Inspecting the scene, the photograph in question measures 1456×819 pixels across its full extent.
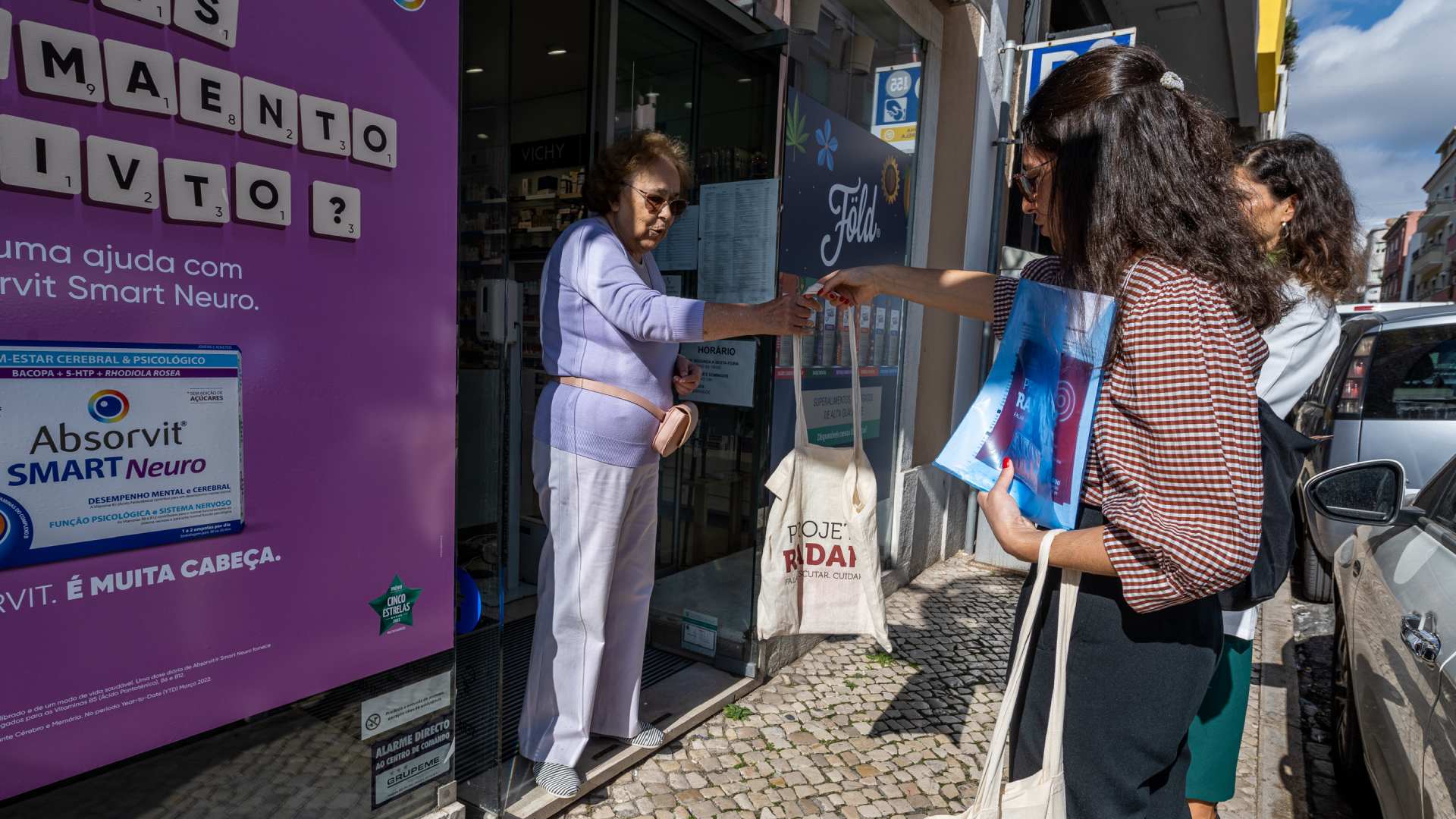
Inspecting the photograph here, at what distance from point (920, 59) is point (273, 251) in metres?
4.32

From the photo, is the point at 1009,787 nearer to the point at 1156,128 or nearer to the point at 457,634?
the point at 1156,128

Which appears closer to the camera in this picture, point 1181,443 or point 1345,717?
point 1181,443

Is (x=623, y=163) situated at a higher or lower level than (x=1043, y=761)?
higher

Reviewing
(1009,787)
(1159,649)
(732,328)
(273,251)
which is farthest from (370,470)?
(1159,649)

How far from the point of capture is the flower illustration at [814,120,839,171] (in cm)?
367

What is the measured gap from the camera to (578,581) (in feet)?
8.54

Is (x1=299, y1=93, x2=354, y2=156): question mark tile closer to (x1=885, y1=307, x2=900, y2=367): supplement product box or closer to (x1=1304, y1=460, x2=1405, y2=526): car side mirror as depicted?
(x1=1304, y1=460, x2=1405, y2=526): car side mirror

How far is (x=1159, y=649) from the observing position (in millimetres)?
1343

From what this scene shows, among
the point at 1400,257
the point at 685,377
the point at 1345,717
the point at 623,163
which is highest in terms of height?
the point at 1400,257

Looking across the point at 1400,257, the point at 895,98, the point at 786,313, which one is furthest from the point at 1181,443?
the point at 1400,257

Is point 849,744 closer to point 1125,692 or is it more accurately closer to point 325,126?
point 1125,692

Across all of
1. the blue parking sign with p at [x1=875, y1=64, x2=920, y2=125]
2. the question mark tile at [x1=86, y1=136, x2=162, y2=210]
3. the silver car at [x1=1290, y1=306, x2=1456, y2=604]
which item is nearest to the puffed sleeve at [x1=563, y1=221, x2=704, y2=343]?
the question mark tile at [x1=86, y1=136, x2=162, y2=210]

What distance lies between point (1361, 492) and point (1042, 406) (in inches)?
69.8

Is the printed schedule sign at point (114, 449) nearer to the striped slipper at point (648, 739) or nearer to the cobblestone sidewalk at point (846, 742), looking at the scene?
the cobblestone sidewalk at point (846, 742)
